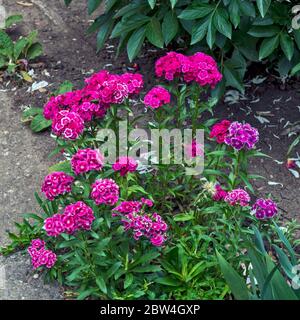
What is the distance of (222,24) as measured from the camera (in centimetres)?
390

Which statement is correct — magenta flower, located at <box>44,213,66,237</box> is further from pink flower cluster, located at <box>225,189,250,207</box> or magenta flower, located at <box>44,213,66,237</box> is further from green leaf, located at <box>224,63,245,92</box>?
green leaf, located at <box>224,63,245,92</box>

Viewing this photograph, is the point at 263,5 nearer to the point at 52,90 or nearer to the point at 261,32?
the point at 261,32

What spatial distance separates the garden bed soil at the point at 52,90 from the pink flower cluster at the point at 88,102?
865 mm

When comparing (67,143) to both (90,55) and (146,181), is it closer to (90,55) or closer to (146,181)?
(146,181)

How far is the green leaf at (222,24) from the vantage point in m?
3.90

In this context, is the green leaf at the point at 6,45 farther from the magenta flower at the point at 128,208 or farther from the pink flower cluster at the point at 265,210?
the pink flower cluster at the point at 265,210

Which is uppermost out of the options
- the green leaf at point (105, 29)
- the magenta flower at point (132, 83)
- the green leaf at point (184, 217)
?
the magenta flower at point (132, 83)

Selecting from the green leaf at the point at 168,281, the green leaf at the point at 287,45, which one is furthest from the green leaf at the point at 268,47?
the green leaf at the point at 168,281

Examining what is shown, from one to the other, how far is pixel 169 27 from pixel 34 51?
1.22 meters

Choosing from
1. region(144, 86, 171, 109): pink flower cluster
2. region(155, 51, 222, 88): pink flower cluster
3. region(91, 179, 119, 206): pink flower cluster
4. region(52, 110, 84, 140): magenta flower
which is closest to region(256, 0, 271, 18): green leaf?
region(155, 51, 222, 88): pink flower cluster

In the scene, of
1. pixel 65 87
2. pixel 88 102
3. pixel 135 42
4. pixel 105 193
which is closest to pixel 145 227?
pixel 105 193

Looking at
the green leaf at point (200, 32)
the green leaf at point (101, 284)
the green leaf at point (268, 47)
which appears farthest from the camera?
the green leaf at point (268, 47)

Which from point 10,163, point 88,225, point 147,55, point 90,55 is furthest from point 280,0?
point 88,225

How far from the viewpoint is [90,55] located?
5.04 metres
